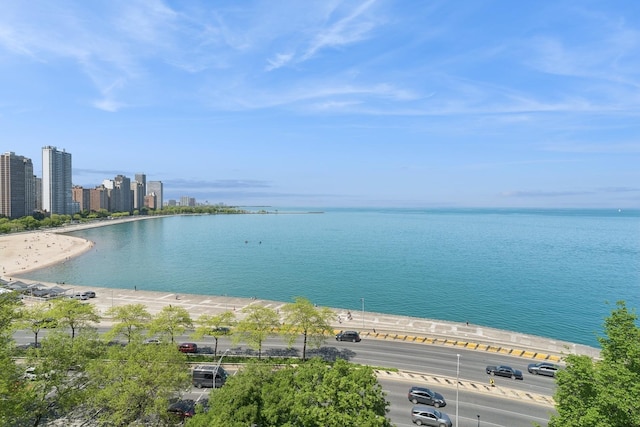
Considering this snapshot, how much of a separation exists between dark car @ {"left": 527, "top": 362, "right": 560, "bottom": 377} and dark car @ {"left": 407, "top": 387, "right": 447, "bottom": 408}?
580 inches

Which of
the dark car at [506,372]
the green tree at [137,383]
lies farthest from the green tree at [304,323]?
the dark car at [506,372]

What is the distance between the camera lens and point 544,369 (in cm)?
3994

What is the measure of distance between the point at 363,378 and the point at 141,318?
1303 inches

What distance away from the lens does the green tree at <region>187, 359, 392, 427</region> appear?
65.3 feet

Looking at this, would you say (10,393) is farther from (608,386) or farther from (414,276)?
(414,276)

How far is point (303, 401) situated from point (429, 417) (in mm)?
14875

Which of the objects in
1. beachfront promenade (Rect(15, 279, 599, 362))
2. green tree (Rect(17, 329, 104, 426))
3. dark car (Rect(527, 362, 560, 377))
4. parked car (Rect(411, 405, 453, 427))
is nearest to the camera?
green tree (Rect(17, 329, 104, 426))

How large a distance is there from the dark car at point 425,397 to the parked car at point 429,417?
2.03 m

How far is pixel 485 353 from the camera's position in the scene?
4662 cm

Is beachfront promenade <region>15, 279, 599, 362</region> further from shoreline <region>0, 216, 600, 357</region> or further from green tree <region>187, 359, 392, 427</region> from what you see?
green tree <region>187, 359, 392, 427</region>

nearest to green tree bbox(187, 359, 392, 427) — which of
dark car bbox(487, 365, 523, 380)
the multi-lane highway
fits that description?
the multi-lane highway

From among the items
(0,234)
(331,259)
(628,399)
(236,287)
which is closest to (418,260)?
(331,259)

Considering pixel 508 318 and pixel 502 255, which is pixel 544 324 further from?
pixel 502 255

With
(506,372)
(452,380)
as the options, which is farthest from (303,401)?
(506,372)
